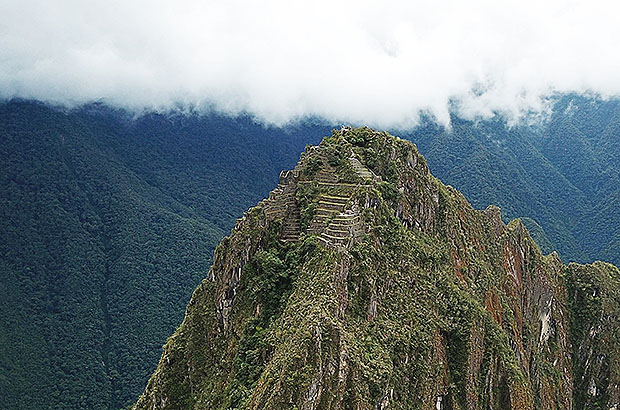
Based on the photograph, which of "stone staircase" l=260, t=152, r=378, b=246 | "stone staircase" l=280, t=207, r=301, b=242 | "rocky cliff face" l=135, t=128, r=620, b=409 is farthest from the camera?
"stone staircase" l=280, t=207, r=301, b=242

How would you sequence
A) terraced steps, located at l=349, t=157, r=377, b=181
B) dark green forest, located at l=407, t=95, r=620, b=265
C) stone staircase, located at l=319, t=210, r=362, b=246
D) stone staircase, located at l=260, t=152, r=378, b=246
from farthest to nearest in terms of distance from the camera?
dark green forest, located at l=407, t=95, r=620, b=265 < terraced steps, located at l=349, t=157, r=377, b=181 < stone staircase, located at l=260, t=152, r=378, b=246 < stone staircase, located at l=319, t=210, r=362, b=246

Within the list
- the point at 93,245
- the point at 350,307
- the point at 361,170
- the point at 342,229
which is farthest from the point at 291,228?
the point at 93,245

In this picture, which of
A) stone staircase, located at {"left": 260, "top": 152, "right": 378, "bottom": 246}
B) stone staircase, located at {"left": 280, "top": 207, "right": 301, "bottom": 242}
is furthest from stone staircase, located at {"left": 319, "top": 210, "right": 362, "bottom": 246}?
stone staircase, located at {"left": 280, "top": 207, "right": 301, "bottom": 242}

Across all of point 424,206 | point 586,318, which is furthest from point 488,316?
point 586,318

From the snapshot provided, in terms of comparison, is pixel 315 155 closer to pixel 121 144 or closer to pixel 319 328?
pixel 319 328

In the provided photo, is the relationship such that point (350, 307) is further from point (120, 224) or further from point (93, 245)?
point (120, 224)

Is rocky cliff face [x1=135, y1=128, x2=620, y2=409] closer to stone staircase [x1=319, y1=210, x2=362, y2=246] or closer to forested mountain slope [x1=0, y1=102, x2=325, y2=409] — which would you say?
stone staircase [x1=319, y1=210, x2=362, y2=246]
